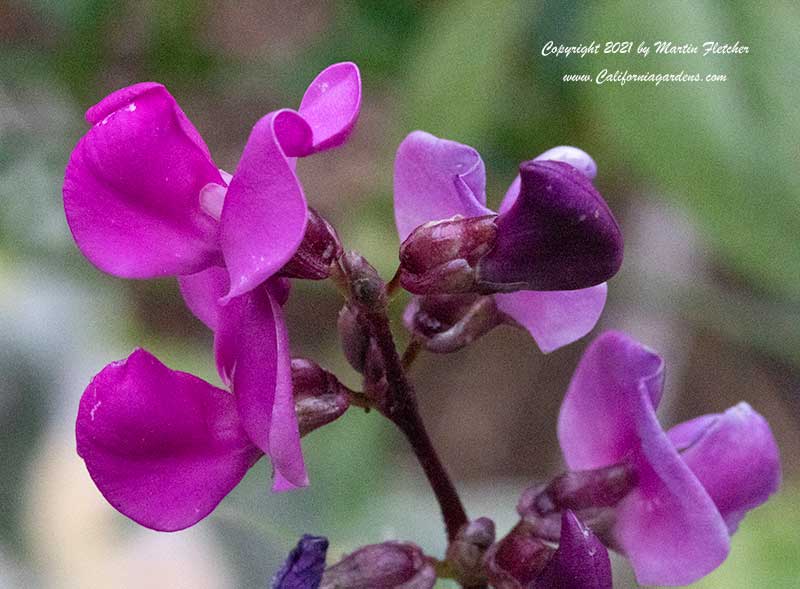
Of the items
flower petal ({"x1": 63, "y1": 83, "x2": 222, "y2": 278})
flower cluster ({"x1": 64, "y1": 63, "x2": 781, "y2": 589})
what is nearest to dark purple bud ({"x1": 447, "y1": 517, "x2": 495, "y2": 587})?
flower cluster ({"x1": 64, "y1": 63, "x2": 781, "y2": 589})

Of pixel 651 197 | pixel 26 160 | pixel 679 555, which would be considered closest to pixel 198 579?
pixel 26 160

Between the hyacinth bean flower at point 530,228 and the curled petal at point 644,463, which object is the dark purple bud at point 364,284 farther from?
the curled petal at point 644,463

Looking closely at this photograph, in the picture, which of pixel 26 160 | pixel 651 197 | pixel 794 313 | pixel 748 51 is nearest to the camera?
pixel 748 51

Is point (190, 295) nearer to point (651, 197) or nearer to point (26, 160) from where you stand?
point (26, 160)

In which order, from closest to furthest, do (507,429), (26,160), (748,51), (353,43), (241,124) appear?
1. (748,51)
2. (26,160)
3. (353,43)
4. (507,429)
5. (241,124)

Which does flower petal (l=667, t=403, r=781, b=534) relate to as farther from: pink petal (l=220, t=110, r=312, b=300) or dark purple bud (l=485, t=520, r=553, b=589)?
pink petal (l=220, t=110, r=312, b=300)

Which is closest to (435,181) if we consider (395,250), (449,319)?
(449,319)

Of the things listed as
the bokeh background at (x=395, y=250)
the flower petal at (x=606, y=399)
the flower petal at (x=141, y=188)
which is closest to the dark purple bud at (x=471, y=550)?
the flower petal at (x=606, y=399)
